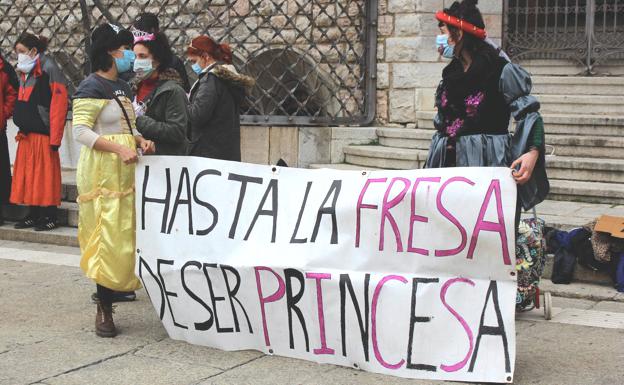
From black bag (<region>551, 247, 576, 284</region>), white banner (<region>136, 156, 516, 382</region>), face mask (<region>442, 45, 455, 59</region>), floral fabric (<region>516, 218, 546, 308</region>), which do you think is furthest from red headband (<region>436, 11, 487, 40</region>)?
black bag (<region>551, 247, 576, 284</region>)

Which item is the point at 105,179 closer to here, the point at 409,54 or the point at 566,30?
the point at 409,54

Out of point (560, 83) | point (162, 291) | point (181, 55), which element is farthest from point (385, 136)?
point (162, 291)

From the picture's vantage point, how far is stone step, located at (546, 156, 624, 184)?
31.4ft

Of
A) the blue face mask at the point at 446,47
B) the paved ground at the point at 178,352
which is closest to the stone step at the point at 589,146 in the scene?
the paved ground at the point at 178,352

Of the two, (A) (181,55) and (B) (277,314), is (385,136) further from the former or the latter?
(B) (277,314)

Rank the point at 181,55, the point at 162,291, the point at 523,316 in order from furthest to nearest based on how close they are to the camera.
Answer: the point at 181,55 → the point at 523,316 → the point at 162,291

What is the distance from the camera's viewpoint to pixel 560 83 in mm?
11383

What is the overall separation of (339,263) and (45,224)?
→ 5.58m

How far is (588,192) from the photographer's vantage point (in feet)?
30.6

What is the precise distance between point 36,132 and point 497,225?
6.23 meters

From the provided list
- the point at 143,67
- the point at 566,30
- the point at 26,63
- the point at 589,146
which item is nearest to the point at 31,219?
the point at 26,63

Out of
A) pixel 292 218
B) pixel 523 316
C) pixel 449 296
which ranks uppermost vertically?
pixel 292 218

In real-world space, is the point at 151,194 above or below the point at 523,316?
above

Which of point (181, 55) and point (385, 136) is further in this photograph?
point (181, 55)
